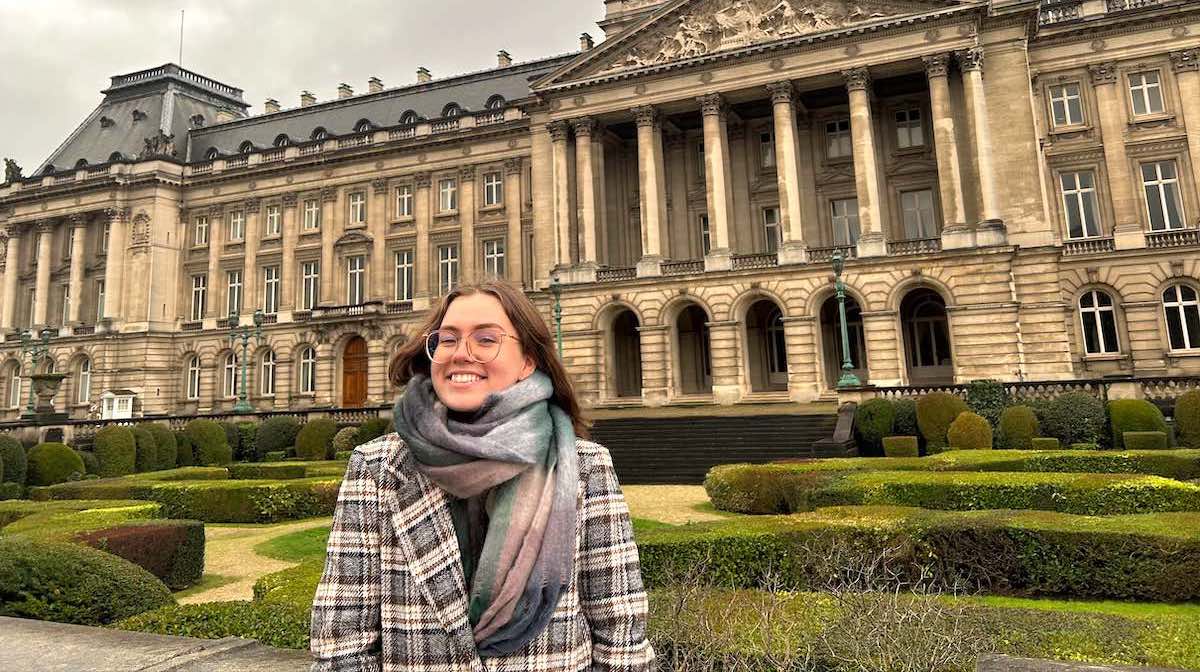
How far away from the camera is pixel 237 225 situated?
48.0m

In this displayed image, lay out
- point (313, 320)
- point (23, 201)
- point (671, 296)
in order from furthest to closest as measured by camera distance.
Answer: point (23, 201) → point (313, 320) → point (671, 296)

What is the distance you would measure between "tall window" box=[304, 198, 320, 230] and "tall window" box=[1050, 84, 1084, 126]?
41.4 meters

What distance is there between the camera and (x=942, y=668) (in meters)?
4.00

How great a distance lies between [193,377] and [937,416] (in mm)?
44681

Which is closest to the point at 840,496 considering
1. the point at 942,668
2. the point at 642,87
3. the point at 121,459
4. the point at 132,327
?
the point at 942,668

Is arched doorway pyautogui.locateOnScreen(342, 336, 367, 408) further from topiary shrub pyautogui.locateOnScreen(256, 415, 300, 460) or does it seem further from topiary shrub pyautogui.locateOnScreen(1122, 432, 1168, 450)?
topiary shrub pyautogui.locateOnScreen(1122, 432, 1168, 450)

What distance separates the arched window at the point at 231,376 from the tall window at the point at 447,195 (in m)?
16.7

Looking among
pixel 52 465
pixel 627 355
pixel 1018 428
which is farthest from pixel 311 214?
pixel 1018 428

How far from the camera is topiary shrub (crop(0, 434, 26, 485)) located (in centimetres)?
1922

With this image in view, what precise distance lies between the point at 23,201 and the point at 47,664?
60.1 m

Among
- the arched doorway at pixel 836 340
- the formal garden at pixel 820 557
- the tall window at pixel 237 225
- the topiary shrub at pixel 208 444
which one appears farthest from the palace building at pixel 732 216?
the topiary shrub at pixel 208 444

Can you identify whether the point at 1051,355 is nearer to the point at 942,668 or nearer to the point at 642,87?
the point at 642,87

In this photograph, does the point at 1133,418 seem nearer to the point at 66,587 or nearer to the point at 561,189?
the point at 66,587

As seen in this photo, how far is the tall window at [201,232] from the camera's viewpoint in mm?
48541
